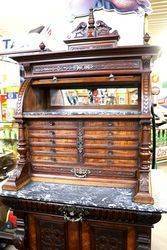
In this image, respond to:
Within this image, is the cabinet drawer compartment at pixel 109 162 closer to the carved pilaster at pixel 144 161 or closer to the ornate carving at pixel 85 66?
the carved pilaster at pixel 144 161

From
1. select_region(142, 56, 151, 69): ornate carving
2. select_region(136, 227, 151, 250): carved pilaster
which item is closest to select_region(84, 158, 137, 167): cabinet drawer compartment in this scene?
select_region(136, 227, 151, 250): carved pilaster

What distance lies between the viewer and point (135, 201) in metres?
1.61

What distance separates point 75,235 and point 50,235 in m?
0.22

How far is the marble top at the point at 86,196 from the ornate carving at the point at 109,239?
0.29 metres

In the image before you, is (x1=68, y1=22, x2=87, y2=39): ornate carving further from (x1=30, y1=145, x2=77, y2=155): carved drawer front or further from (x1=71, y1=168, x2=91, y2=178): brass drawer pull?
(x1=71, y1=168, x2=91, y2=178): brass drawer pull

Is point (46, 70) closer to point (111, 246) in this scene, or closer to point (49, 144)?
point (49, 144)

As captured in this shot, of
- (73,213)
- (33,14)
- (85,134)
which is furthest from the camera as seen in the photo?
(33,14)

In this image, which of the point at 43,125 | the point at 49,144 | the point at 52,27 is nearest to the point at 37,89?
the point at 43,125

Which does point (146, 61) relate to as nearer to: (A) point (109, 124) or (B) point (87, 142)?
(A) point (109, 124)

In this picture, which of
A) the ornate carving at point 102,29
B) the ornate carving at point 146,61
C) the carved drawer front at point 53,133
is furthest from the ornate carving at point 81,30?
the carved drawer front at point 53,133

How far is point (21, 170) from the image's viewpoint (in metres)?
1.94

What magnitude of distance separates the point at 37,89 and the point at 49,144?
53cm

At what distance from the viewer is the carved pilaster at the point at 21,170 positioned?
187cm

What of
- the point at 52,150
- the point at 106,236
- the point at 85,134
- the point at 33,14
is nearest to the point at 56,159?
the point at 52,150
